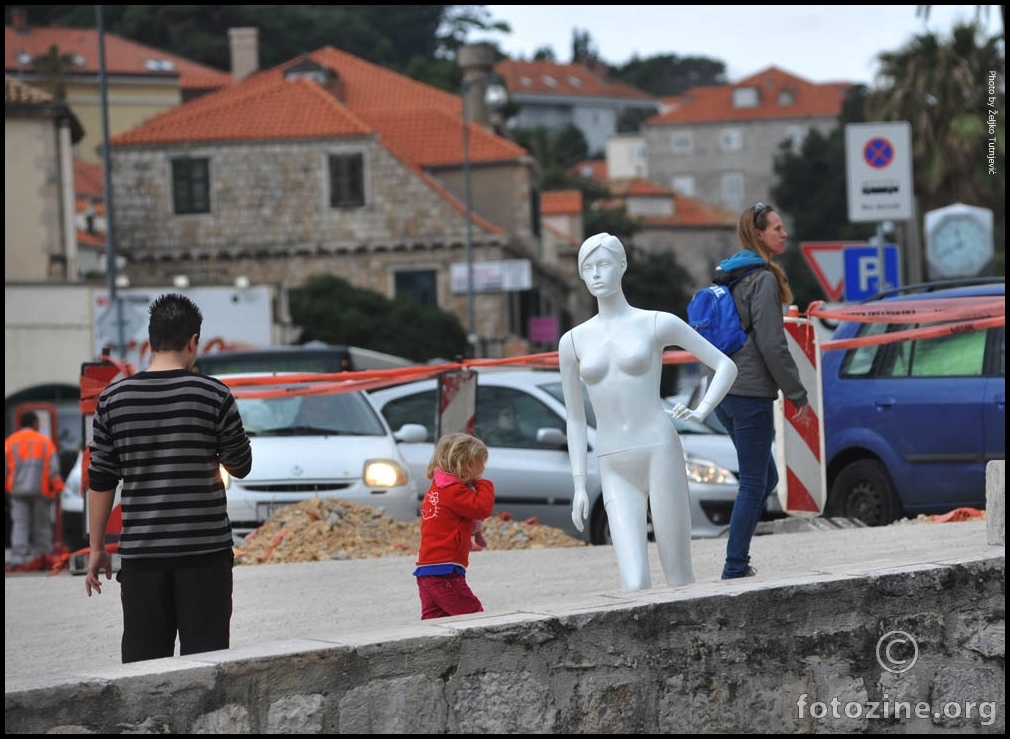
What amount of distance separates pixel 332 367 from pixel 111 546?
6.31 meters

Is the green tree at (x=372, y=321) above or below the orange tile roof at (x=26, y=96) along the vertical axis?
below

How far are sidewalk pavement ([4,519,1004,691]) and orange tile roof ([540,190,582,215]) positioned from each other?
Result: 7368 cm

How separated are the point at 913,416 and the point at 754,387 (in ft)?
14.6

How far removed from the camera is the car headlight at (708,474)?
46.5 feet

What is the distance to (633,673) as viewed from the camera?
6.53 metres

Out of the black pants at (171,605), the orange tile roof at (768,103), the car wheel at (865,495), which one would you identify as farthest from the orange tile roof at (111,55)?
the black pants at (171,605)

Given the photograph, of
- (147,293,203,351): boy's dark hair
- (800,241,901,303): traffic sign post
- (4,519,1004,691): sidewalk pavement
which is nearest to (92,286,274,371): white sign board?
(800,241,901,303): traffic sign post

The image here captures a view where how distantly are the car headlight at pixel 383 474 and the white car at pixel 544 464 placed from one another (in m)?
0.33

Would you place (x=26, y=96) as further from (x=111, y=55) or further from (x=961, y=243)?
(x=111, y=55)

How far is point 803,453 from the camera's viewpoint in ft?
36.9

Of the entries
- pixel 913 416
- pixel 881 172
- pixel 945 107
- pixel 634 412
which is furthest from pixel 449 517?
pixel 945 107

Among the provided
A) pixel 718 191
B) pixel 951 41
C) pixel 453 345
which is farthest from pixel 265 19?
pixel 951 41

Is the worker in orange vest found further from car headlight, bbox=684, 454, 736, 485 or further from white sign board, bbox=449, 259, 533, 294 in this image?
white sign board, bbox=449, 259, 533, 294

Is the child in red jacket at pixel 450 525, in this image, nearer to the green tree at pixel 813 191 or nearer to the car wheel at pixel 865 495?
the car wheel at pixel 865 495
